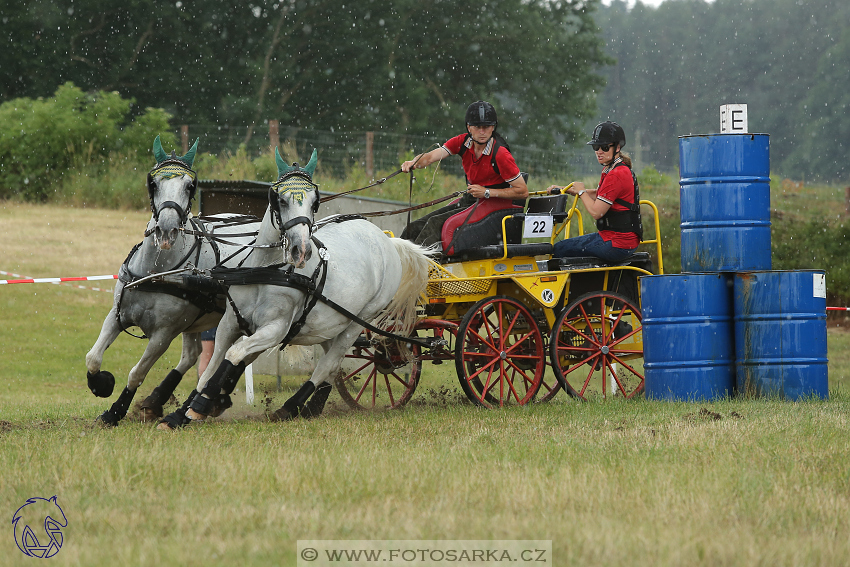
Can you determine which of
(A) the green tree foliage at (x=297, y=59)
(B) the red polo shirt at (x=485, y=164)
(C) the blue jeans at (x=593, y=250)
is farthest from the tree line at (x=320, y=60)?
(C) the blue jeans at (x=593, y=250)

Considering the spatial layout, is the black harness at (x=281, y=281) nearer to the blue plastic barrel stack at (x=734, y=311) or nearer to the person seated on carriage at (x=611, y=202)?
the person seated on carriage at (x=611, y=202)

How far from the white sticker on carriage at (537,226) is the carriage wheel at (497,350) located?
0.53m

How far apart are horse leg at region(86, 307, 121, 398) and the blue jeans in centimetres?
344

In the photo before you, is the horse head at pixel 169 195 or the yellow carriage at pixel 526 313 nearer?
the horse head at pixel 169 195

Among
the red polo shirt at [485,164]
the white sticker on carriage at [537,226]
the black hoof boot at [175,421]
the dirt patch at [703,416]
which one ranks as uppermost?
the red polo shirt at [485,164]

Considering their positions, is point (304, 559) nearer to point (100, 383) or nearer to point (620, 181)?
point (100, 383)

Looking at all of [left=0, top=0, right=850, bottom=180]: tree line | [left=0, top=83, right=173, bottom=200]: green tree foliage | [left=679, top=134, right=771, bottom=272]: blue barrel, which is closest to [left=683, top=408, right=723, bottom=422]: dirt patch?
[left=679, top=134, right=771, bottom=272]: blue barrel

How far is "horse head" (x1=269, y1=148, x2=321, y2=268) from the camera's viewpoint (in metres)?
6.19

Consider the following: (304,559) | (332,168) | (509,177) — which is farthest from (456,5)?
(304,559)

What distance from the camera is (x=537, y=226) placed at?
26.4 ft

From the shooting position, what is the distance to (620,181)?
26.1 feet

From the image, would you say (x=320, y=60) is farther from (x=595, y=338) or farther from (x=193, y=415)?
(x=193, y=415)

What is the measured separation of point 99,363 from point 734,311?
4.50 m

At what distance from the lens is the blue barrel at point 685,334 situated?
25.3ft
